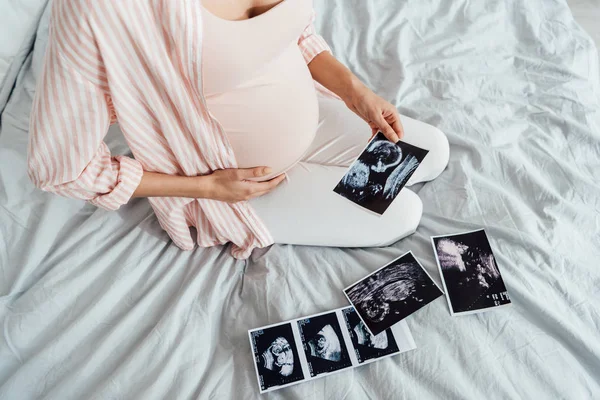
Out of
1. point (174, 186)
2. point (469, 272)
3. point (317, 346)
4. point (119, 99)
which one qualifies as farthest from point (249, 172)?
point (469, 272)

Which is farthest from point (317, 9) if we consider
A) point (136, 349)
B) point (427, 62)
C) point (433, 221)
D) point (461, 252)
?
point (136, 349)

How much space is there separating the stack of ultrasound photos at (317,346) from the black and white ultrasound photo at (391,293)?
2 centimetres

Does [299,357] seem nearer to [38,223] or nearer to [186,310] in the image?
[186,310]

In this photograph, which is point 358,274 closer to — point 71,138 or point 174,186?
point 174,186

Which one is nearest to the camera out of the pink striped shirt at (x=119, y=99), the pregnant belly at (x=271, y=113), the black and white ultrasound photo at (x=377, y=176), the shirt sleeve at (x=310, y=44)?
the pink striped shirt at (x=119, y=99)

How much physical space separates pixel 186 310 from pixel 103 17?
589 mm

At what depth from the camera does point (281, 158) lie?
2.98 ft

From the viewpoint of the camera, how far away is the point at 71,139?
2.20ft

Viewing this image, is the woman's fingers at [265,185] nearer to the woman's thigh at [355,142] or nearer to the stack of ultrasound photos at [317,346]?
the woman's thigh at [355,142]

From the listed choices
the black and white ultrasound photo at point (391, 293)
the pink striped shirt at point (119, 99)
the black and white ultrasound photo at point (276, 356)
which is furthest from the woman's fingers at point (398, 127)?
the black and white ultrasound photo at point (276, 356)

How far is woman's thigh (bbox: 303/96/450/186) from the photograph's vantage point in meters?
1.06

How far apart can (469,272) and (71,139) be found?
84 cm

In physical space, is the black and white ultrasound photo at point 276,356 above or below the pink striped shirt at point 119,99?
below

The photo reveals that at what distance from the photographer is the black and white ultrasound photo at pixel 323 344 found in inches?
32.4
